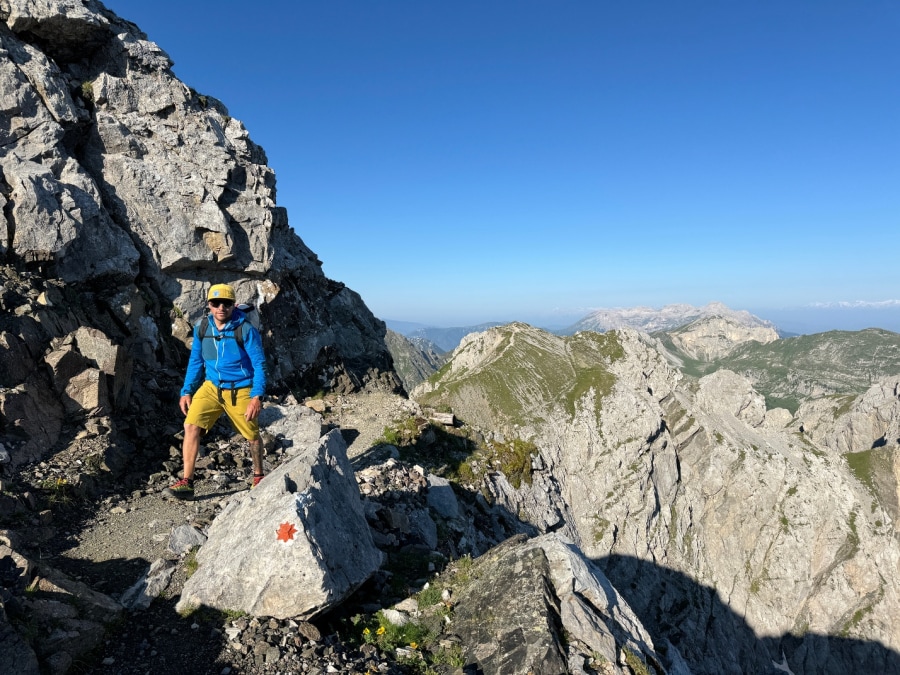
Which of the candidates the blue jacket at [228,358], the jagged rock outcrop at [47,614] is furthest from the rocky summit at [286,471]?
the blue jacket at [228,358]

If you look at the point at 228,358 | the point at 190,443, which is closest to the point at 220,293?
the point at 228,358

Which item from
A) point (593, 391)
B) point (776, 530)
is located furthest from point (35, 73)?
point (776, 530)

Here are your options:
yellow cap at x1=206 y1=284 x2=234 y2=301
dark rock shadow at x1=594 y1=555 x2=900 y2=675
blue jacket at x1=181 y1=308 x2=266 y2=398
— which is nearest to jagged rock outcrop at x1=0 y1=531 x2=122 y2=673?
blue jacket at x1=181 y1=308 x2=266 y2=398

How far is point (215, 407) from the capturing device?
37.7 ft

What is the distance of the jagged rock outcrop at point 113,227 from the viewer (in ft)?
47.2

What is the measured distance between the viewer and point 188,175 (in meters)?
22.9

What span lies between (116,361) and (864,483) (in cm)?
8163

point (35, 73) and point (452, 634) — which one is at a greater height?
point (35, 73)

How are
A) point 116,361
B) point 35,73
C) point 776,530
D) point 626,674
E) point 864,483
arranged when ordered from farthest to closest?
point 864,483 → point 776,530 → point 35,73 → point 116,361 → point 626,674

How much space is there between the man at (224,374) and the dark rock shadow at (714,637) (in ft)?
131

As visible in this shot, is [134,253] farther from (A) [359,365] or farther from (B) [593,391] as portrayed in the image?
Result: (B) [593,391]

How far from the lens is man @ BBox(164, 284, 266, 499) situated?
36.6 ft

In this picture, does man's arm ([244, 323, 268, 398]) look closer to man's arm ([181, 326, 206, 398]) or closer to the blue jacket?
the blue jacket

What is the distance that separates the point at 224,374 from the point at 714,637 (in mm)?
55273
